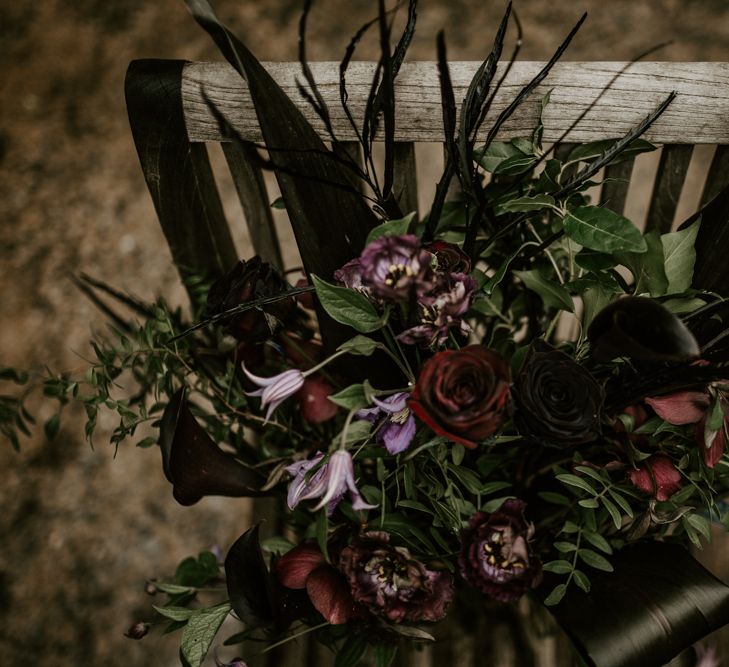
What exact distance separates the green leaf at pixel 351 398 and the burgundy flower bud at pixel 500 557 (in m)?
0.14

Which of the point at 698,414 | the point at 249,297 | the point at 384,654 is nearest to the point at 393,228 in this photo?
the point at 249,297

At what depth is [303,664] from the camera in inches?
28.6

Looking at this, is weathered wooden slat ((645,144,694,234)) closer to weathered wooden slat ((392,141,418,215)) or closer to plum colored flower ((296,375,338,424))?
weathered wooden slat ((392,141,418,215))

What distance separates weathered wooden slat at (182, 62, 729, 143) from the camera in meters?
0.55

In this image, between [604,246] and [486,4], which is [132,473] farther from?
[486,4]

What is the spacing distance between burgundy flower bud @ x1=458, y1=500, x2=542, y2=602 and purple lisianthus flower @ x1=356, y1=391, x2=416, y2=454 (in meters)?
0.09

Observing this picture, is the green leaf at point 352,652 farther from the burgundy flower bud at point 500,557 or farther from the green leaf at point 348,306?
the green leaf at point 348,306

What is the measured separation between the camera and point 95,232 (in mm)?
1558

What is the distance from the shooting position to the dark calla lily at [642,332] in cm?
35

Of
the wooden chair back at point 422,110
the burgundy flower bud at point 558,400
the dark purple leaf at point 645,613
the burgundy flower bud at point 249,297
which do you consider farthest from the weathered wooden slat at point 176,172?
the dark purple leaf at point 645,613

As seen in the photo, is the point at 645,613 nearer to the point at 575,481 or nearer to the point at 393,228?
the point at 575,481

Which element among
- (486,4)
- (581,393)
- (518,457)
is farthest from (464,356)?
(486,4)

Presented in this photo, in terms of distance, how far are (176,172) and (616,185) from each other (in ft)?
1.40

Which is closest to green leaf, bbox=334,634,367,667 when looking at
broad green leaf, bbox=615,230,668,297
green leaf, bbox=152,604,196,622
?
green leaf, bbox=152,604,196,622
